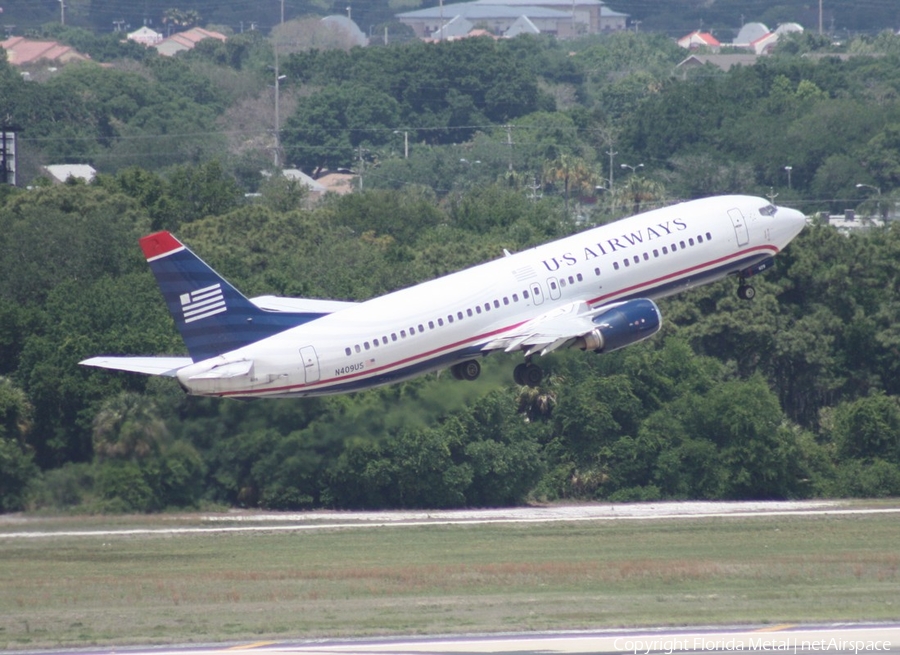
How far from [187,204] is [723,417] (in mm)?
54629

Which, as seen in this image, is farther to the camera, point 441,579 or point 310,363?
point 310,363

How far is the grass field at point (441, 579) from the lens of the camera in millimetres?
48719

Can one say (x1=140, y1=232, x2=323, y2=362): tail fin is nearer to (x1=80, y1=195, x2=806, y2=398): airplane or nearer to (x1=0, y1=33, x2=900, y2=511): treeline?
(x1=80, y1=195, x2=806, y2=398): airplane

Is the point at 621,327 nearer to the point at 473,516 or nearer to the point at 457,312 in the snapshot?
the point at 457,312

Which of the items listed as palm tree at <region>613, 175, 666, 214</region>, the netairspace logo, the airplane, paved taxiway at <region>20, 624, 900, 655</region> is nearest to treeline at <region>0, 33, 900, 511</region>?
the airplane

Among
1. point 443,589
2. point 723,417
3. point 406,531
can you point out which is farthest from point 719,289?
point 443,589

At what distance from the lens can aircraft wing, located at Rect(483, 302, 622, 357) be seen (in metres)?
62.7

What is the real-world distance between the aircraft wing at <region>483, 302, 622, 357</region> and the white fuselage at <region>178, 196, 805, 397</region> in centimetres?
29

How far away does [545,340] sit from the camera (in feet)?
206

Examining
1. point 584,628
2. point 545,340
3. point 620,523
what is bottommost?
point 620,523

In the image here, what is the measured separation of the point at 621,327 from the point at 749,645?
21.0 m

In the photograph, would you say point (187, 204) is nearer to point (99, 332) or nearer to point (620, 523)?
point (99, 332)

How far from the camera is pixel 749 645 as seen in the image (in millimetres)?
43656

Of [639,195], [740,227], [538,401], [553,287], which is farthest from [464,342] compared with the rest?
[639,195]
